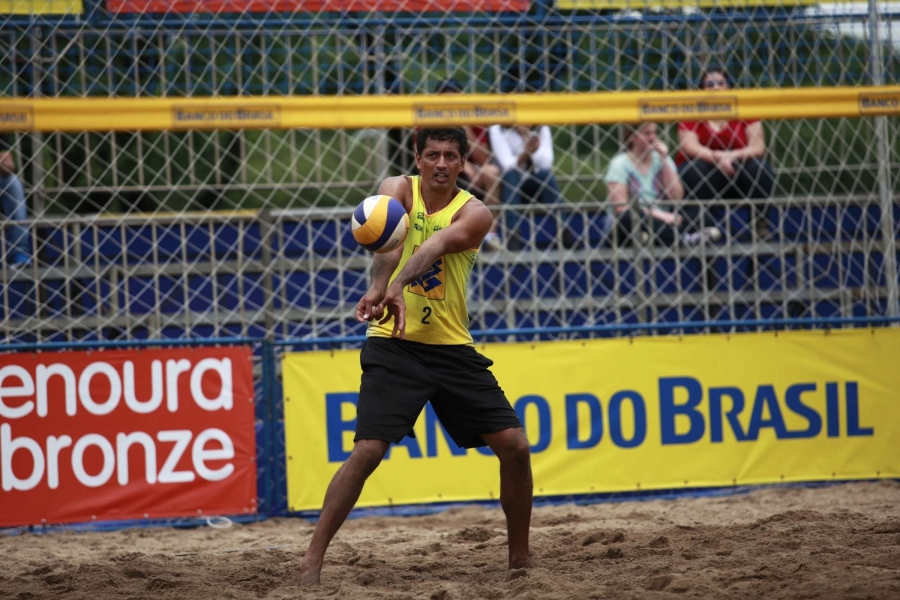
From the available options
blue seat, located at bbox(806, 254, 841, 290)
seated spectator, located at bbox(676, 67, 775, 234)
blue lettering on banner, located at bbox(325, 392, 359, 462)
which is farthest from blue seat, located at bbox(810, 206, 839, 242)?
blue lettering on banner, located at bbox(325, 392, 359, 462)

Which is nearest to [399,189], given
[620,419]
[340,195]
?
[620,419]

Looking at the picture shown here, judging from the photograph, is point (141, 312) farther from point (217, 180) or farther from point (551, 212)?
point (551, 212)

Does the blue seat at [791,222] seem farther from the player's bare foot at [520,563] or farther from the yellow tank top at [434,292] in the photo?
the player's bare foot at [520,563]

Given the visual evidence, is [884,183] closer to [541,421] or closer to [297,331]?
[541,421]

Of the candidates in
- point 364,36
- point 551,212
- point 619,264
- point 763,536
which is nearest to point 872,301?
point 619,264

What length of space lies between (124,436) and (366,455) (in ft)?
8.82

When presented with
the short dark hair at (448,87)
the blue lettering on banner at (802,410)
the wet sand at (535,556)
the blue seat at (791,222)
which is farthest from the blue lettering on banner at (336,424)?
the blue seat at (791,222)

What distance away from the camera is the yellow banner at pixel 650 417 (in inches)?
269

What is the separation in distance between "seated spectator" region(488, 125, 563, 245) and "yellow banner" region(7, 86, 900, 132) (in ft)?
4.88

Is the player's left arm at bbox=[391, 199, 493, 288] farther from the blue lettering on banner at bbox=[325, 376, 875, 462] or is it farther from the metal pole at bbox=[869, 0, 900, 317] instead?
the metal pole at bbox=[869, 0, 900, 317]

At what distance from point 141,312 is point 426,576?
4.16m

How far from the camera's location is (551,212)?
835cm

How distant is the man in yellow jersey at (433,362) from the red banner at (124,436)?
2306 millimetres

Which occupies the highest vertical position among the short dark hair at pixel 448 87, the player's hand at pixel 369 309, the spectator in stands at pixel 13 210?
the short dark hair at pixel 448 87
